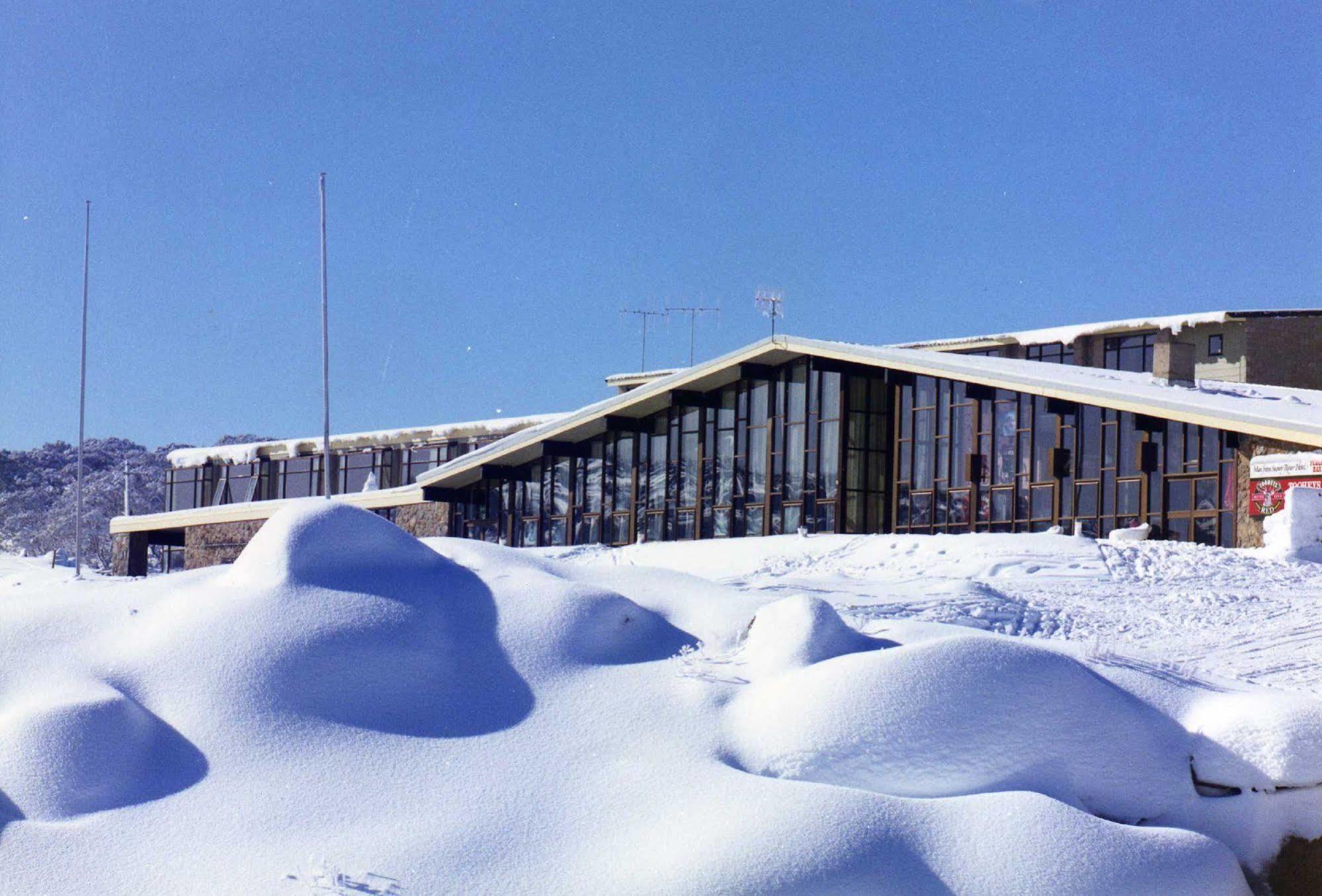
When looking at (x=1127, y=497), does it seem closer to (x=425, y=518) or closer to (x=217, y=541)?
(x=425, y=518)

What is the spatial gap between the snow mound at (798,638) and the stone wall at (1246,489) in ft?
38.8

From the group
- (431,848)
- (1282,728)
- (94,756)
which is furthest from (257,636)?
(1282,728)

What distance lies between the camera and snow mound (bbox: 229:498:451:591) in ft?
27.9

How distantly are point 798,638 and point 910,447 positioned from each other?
16.6 m

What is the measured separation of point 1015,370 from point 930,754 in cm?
1558

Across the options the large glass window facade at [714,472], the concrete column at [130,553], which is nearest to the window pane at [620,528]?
the large glass window facade at [714,472]

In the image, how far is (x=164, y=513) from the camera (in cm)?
3691

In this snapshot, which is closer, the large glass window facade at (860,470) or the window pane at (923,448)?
the large glass window facade at (860,470)

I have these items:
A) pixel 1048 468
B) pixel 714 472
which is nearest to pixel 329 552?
pixel 1048 468

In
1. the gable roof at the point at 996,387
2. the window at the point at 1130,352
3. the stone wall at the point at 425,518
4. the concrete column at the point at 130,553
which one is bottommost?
the concrete column at the point at 130,553

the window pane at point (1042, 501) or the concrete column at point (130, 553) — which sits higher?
the window pane at point (1042, 501)

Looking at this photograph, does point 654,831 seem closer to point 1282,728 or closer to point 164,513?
point 1282,728

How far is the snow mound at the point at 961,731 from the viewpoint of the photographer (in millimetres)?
7156

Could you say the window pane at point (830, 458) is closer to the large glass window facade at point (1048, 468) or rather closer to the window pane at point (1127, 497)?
the large glass window facade at point (1048, 468)
